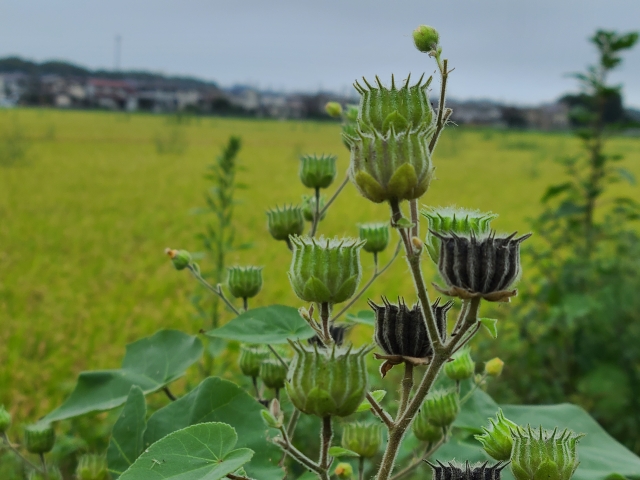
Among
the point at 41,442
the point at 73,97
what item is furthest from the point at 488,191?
the point at 73,97

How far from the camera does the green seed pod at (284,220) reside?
34.5 inches

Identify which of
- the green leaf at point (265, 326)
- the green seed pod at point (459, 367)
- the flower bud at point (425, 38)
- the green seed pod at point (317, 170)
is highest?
the flower bud at point (425, 38)

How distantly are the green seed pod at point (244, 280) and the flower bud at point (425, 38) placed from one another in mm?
480

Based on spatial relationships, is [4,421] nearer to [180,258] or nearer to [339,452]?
[180,258]

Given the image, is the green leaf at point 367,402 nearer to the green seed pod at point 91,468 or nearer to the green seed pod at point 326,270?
the green seed pod at point 326,270

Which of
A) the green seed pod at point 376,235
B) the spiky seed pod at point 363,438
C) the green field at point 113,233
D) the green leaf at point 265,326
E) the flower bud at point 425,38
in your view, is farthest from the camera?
the green field at point 113,233

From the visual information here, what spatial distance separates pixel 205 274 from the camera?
71.7 inches

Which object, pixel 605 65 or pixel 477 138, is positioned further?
pixel 477 138

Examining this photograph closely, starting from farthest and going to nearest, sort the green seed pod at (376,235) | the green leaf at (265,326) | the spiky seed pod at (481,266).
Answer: the green seed pod at (376,235) < the green leaf at (265,326) < the spiky seed pod at (481,266)

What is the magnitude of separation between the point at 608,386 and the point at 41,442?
85.1 inches

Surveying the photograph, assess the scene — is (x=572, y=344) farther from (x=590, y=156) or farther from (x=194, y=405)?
→ (x=194, y=405)

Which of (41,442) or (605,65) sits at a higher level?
(605,65)

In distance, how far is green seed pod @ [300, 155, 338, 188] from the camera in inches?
36.4

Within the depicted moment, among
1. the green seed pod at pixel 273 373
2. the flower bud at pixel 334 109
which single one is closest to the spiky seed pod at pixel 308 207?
the flower bud at pixel 334 109
